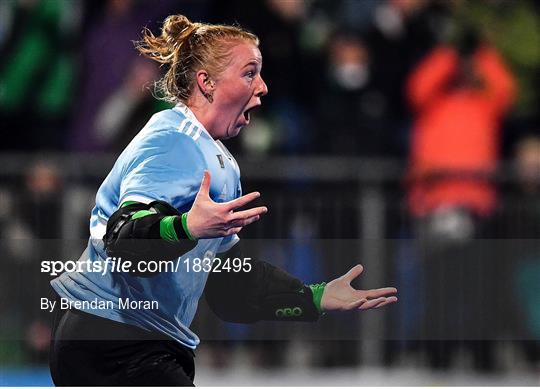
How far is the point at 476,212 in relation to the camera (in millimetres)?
11023

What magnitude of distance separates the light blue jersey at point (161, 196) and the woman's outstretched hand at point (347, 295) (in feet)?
1.90

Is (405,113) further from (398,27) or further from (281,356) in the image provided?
(281,356)

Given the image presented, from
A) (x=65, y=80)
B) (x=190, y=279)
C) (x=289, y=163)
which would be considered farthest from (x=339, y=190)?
(x=190, y=279)

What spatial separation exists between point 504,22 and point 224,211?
6.64 metres

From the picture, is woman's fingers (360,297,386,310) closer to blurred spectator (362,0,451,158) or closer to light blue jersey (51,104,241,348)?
light blue jersey (51,104,241,348)

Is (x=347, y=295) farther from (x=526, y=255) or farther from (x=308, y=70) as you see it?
(x=308, y=70)

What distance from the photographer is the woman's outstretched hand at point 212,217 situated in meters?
5.24

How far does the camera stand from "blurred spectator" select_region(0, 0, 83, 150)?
11.1 m

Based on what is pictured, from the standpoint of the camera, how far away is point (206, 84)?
587 cm

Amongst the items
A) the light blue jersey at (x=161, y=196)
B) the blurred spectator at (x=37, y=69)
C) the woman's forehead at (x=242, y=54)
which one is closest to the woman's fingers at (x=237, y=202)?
the light blue jersey at (x=161, y=196)

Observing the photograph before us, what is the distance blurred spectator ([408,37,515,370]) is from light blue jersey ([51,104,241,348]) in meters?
5.15

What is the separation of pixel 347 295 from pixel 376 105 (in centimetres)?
516

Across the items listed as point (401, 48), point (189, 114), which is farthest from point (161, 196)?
point (401, 48)

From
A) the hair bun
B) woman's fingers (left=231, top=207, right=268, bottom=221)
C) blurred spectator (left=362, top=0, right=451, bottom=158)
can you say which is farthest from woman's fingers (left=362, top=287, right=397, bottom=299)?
blurred spectator (left=362, top=0, right=451, bottom=158)
